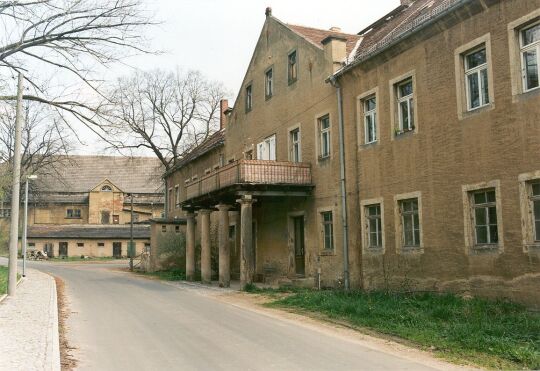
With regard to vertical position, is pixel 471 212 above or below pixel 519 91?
below

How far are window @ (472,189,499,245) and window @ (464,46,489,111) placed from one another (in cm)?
216

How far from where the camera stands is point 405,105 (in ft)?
52.6

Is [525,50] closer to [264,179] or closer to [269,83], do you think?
[264,179]

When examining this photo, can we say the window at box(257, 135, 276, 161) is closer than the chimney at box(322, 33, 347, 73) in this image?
No

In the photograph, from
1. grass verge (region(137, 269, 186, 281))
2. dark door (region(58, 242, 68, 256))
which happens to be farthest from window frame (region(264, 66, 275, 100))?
dark door (region(58, 242, 68, 256))

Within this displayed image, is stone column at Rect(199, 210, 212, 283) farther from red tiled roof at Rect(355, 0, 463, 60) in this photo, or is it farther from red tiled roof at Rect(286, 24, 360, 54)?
red tiled roof at Rect(355, 0, 463, 60)

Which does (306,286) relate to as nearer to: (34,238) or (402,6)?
(402,6)

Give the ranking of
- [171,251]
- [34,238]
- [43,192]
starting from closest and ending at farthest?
[171,251], [34,238], [43,192]

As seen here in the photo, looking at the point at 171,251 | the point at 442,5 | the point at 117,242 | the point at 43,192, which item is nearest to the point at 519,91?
the point at 442,5

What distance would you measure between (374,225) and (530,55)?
7089 millimetres

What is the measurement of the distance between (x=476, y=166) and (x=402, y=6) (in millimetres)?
10185

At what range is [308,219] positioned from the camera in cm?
2070

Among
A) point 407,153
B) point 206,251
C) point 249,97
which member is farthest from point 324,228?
point 249,97

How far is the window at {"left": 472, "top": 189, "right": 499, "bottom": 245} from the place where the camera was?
496 inches
